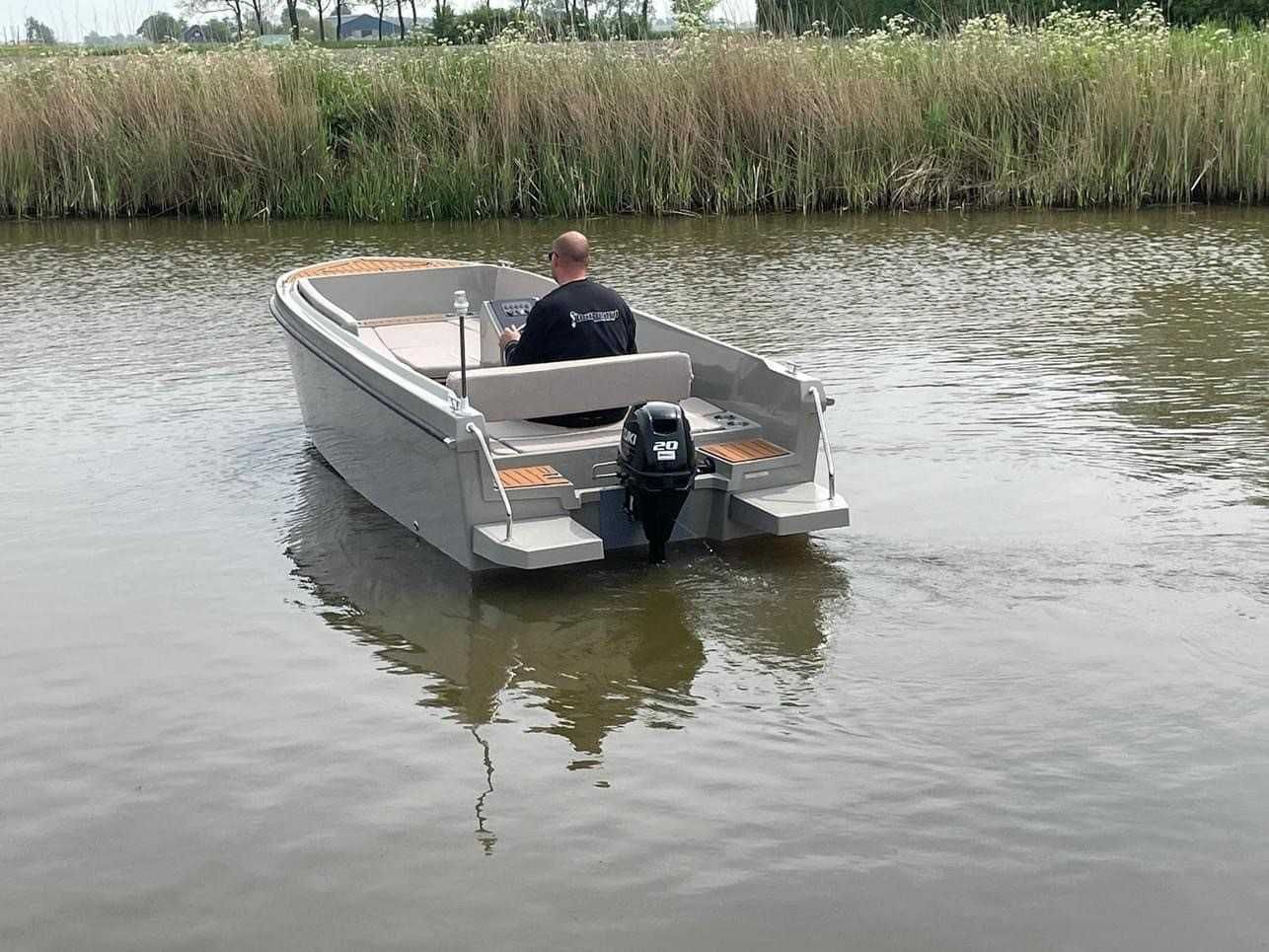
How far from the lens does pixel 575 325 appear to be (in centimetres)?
698

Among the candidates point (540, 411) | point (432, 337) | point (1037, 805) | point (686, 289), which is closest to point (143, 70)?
point (686, 289)

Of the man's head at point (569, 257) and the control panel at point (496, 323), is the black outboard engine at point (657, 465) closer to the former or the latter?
the man's head at point (569, 257)

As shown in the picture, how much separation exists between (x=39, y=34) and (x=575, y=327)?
17.3 metres

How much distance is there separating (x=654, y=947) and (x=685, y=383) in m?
3.46

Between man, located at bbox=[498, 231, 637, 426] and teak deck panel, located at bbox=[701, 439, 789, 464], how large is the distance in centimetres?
50

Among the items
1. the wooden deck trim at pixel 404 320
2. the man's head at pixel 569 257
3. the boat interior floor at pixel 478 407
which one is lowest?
the boat interior floor at pixel 478 407

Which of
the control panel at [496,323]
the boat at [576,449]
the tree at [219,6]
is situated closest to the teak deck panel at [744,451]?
the boat at [576,449]

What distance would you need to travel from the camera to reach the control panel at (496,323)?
823cm

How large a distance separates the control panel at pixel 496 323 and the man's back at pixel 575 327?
1120 millimetres

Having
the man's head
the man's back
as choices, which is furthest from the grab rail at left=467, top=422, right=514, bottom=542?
the man's head

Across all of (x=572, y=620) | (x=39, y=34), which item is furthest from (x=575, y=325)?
(x=39, y=34)

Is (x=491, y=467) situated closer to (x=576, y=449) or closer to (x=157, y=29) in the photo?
(x=576, y=449)

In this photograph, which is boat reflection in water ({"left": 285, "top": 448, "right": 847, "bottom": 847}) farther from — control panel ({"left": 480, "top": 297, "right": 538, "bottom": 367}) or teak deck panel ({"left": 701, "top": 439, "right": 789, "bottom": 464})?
control panel ({"left": 480, "top": 297, "right": 538, "bottom": 367})

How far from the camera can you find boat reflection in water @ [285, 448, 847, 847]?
5.16 meters
